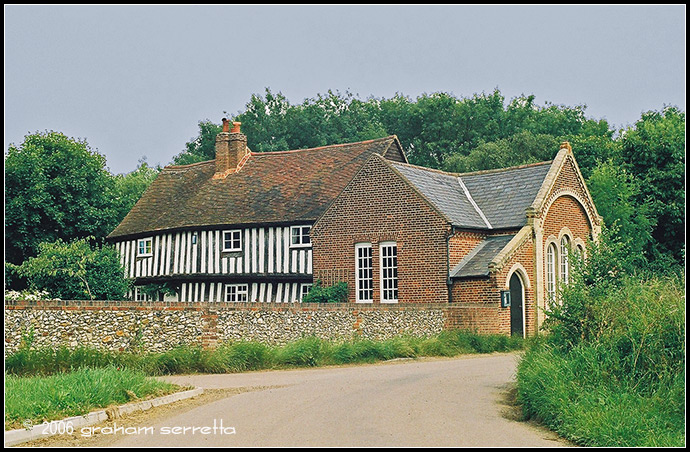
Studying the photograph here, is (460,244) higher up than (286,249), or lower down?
lower down

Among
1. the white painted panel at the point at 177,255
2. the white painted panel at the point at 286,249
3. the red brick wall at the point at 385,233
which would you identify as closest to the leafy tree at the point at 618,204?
the red brick wall at the point at 385,233

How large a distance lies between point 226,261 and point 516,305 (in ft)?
43.1

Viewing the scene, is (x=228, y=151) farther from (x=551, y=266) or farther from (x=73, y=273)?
(x=551, y=266)

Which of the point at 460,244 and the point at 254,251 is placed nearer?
the point at 460,244

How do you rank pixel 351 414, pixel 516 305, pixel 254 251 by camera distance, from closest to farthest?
1. pixel 351 414
2. pixel 516 305
3. pixel 254 251

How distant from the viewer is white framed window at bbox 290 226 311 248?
36031 mm

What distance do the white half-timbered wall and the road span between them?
53.1ft

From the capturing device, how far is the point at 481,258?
29859 millimetres

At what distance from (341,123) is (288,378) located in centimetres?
5015

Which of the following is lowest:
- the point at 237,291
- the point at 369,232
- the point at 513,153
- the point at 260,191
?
the point at 237,291

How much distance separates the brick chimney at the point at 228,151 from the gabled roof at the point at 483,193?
11.9 meters

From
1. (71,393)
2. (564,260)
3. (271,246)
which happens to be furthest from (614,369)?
(271,246)

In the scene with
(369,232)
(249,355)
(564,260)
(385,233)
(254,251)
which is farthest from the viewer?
(254,251)

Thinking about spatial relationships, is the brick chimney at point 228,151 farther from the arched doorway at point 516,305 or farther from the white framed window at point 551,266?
the arched doorway at point 516,305
